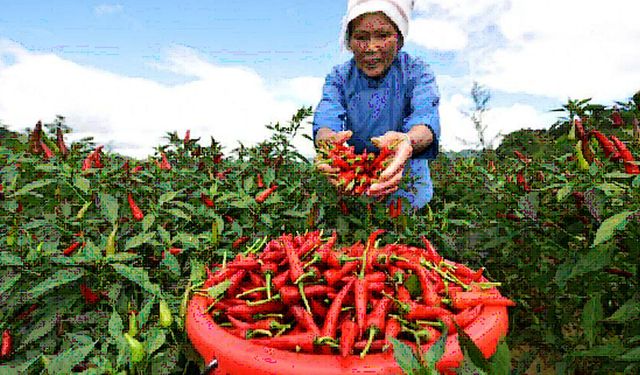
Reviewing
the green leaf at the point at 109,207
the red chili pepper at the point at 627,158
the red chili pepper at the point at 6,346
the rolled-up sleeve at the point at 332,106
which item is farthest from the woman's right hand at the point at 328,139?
the red chili pepper at the point at 6,346

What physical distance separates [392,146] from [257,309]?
128 cm

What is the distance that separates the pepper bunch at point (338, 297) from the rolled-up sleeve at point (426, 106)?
1.36m

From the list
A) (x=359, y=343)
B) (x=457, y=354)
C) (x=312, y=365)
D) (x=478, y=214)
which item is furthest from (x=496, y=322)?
(x=478, y=214)

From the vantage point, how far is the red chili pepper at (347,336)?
125 centimetres

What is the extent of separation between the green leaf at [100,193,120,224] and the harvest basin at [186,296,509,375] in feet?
2.24

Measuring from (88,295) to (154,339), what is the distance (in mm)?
620

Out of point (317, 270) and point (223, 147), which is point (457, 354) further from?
point (223, 147)

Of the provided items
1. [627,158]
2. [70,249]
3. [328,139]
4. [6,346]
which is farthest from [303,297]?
[328,139]

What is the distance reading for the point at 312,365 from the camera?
4.02 ft

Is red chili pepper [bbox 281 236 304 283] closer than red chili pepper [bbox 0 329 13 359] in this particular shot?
Yes

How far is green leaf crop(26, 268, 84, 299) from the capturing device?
1.67 m

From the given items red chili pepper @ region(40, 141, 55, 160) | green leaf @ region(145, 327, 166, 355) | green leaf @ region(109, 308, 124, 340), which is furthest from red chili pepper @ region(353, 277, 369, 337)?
red chili pepper @ region(40, 141, 55, 160)

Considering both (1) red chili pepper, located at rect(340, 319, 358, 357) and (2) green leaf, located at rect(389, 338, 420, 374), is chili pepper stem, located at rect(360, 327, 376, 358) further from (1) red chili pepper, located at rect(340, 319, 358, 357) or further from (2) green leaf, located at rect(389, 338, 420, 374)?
(2) green leaf, located at rect(389, 338, 420, 374)

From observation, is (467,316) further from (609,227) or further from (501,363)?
(501,363)
